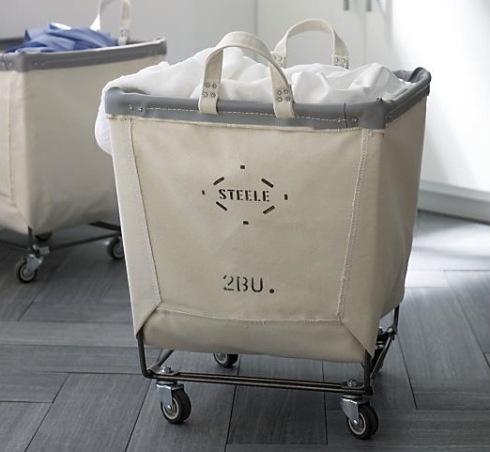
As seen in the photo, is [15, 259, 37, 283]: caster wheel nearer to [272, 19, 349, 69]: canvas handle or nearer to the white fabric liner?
the white fabric liner

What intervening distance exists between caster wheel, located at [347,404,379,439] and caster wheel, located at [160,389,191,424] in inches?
11.9

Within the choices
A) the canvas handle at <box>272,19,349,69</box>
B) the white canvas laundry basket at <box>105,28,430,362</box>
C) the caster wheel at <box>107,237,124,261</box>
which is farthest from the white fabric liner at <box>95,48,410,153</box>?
the caster wheel at <box>107,237,124,261</box>

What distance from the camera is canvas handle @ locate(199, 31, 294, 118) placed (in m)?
1.58

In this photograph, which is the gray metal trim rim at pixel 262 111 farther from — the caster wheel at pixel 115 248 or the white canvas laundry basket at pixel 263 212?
the caster wheel at pixel 115 248

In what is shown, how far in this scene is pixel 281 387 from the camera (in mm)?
1787

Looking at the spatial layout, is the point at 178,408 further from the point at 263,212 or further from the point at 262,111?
the point at 262,111

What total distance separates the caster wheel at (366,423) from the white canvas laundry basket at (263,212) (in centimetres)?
12

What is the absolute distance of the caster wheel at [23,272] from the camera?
2.59 m

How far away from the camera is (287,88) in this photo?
1.59 m

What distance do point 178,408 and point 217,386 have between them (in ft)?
0.55

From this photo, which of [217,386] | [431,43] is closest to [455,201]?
[431,43]

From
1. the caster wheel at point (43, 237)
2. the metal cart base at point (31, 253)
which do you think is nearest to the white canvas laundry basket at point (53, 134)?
the metal cart base at point (31, 253)

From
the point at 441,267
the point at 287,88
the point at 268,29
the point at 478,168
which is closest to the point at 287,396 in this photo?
the point at 287,88

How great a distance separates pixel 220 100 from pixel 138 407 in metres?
0.64
